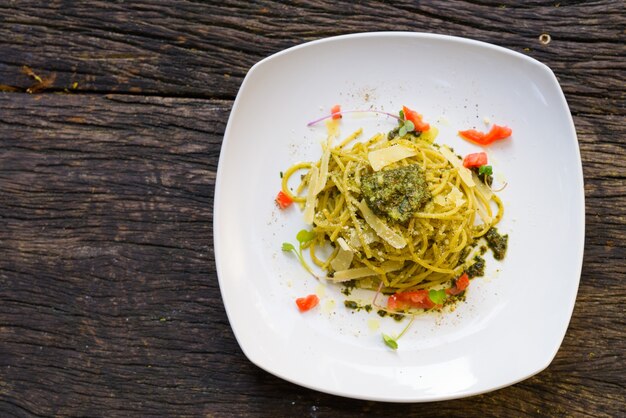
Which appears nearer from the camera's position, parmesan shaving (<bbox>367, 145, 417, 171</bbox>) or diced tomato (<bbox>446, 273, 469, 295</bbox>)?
parmesan shaving (<bbox>367, 145, 417, 171</bbox>)

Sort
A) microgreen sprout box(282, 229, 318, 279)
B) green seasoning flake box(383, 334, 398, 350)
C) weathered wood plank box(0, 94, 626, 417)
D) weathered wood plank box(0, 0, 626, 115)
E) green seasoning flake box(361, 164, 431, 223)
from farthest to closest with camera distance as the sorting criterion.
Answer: weathered wood plank box(0, 0, 626, 115), weathered wood plank box(0, 94, 626, 417), microgreen sprout box(282, 229, 318, 279), green seasoning flake box(383, 334, 398, 350), green seasoning flake box(361, 164, 431, 223)

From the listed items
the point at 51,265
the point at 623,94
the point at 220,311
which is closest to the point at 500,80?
the point at 623,94

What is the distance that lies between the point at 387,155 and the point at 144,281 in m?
1.59

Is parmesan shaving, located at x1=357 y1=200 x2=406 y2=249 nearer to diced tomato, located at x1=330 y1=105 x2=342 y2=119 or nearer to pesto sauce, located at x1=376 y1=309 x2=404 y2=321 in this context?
pesto sauce, located at x1=376 y1=309 x2=404 y2=321

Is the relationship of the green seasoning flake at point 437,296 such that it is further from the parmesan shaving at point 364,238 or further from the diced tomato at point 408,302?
the parmesan shaving at point 364,238

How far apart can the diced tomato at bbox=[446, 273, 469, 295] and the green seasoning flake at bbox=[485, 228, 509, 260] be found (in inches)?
8.3

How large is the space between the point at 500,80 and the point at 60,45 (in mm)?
2613

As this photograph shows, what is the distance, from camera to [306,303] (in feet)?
11.6

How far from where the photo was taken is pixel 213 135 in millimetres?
3834

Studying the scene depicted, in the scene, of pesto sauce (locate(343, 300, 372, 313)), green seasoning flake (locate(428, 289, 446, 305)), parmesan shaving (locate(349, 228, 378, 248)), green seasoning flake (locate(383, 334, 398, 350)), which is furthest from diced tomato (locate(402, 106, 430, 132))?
green seasoning flake (locate(383, 334, 398, 350))

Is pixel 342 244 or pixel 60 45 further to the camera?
pixel 60 45

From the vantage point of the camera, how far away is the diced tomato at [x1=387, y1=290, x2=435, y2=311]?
3574 mm

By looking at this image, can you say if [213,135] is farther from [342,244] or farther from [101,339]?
[101,339]

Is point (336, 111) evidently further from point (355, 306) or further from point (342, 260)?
point (355, 306)
